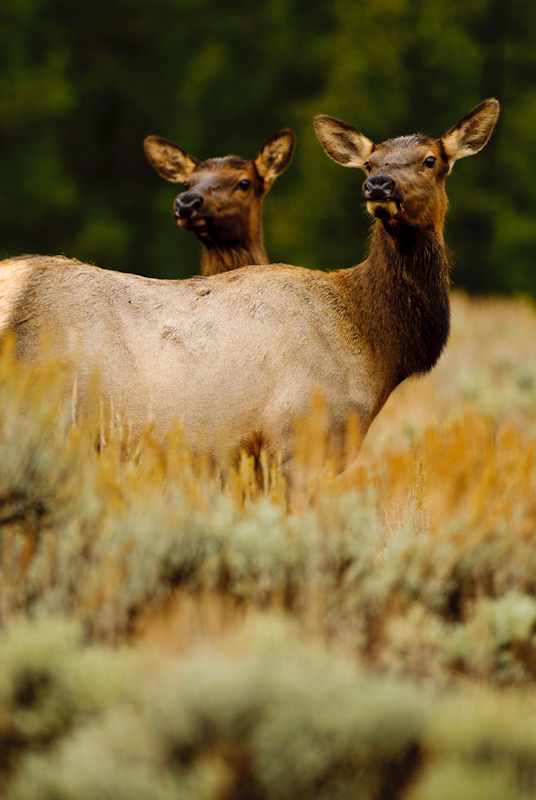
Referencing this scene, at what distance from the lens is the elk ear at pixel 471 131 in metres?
4.79

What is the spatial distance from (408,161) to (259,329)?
1142mm

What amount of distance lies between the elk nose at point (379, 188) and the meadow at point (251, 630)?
1140 millimetres

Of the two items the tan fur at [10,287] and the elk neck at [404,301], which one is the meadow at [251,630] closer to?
the tan fur at [10,287]

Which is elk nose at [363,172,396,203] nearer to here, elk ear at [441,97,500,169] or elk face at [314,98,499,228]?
elk face at [314,98,499,228]

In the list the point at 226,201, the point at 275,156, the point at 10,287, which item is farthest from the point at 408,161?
the point at 275,156

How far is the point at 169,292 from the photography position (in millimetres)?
4160

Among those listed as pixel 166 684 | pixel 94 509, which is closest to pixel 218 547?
pixel 94 509

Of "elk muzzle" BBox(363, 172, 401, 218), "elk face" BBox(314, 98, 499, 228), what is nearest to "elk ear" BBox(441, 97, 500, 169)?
"elk face" BBox(314, 98, 499, 228)

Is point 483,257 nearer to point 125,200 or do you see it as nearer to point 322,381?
point 125,200

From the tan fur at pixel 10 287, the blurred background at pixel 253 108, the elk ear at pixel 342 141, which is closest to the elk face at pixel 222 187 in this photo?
the elk ear at pixel 342 141

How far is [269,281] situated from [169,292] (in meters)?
0.47

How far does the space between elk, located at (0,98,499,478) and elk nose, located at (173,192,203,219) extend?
1376mm

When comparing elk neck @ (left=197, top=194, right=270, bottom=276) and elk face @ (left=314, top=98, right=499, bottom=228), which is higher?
elk face @ (left=314, top=98, right=499, bottom=228)

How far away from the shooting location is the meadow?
2023 millimetres
